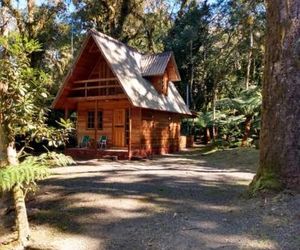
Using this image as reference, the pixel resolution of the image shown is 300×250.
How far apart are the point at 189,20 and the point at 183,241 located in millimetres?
28553

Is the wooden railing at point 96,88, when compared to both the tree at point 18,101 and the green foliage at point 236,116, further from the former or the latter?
the tree at point 18,101

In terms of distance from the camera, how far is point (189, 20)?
3231 centimetres

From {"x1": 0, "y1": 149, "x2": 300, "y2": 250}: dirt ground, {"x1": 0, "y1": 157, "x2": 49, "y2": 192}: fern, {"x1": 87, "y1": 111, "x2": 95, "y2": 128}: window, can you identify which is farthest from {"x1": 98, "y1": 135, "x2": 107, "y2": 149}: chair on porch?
{"x1": 0, "y1": 157, "x2": 49, "y2": 192}: fern

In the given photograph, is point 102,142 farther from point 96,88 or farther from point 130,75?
point 130,75

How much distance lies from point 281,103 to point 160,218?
288 cm

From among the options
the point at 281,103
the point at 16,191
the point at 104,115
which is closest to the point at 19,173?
the point at 16,191

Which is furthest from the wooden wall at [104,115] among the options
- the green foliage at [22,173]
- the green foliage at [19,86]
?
the green foliage at [22,173]

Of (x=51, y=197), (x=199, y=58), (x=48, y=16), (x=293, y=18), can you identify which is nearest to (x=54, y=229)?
(x=51, y=197)

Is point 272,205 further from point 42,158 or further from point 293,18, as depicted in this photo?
Result: point 42,158

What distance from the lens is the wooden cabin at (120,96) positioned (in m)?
19.2

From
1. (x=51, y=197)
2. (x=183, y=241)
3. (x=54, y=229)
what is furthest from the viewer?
(x=51, y=197)

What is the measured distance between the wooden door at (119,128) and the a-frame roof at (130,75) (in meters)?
1.77

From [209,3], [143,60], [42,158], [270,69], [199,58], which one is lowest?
[42,158]

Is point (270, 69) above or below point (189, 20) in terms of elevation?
below
